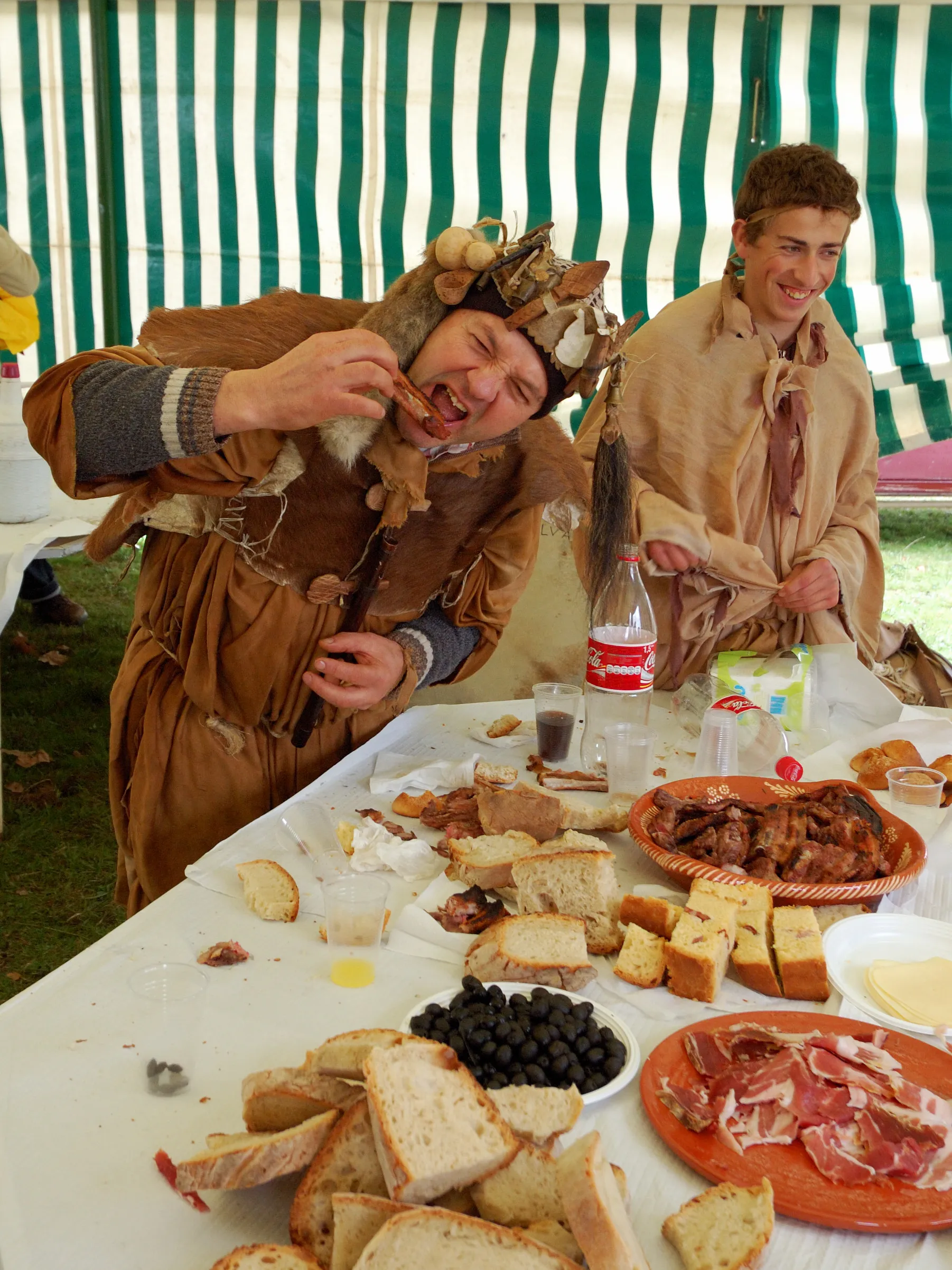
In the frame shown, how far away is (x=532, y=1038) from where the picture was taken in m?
1.41

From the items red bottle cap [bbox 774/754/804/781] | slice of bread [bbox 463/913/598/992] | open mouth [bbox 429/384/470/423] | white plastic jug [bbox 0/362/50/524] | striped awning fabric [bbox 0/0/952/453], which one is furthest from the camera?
striped awning fabric [bbox 0/0/952/453]

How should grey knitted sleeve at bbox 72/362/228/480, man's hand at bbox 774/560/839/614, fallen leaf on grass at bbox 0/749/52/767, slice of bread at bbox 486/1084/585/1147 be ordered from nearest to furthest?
slice of bread at bbox 486/1084/585/1147, grey knitted sleeve at bbox 72/362/228/480, man's hand at bbox 774/560/839/614, fallen leaf on grass at bbox 0/749/52/767

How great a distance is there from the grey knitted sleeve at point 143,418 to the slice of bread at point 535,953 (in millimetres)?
937

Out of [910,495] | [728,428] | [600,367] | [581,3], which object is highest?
[581,3]

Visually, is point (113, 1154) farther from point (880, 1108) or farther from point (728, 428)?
point (728, 428)

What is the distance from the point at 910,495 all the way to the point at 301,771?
8.59 meters

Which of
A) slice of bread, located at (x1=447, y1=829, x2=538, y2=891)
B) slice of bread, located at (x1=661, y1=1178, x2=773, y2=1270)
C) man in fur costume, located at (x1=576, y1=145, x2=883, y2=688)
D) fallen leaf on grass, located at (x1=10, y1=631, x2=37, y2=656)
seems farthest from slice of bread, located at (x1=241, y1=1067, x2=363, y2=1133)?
fallen leaf on grass, located at (x1=10, y1=631, x2=37, y2=656)

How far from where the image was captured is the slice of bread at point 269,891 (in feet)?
5.98

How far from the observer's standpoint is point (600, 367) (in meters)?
2.16

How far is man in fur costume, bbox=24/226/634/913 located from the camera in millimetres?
1907

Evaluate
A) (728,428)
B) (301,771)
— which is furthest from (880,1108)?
(728,428)

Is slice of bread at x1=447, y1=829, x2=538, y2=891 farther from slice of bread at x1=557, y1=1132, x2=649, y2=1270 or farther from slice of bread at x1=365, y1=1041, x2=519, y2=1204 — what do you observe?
slice of bread at x1=557, y1=1132, x2=649, y2=1270

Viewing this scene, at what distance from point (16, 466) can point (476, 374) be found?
302cm

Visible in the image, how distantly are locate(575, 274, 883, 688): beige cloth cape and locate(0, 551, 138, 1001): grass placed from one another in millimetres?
1695
